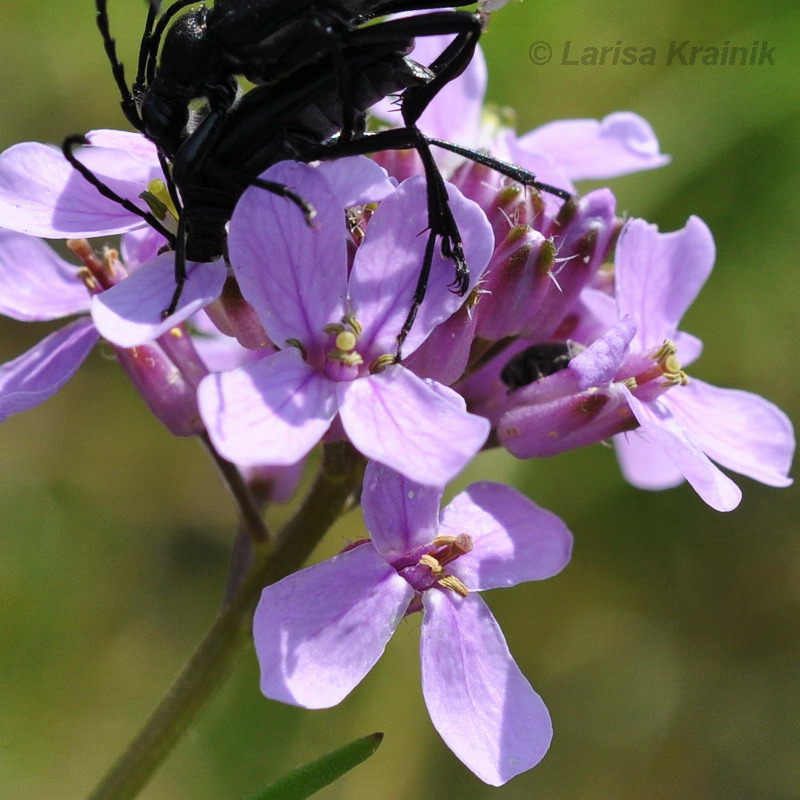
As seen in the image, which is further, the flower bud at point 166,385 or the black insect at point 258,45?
the flower bud at point 166,385

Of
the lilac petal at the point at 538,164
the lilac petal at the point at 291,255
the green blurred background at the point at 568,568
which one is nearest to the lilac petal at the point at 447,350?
the lilac petal at the point at 291,255

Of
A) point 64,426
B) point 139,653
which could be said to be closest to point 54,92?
point 64,426

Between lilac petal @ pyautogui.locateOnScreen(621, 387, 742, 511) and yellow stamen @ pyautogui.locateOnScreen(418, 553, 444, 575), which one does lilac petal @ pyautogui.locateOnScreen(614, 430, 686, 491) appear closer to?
lilac petal @ pyautogui.locateOnScreen(621, 387, 742, 511)

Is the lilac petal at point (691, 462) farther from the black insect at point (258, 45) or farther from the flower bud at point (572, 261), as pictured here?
the black insect at point (258, 45)

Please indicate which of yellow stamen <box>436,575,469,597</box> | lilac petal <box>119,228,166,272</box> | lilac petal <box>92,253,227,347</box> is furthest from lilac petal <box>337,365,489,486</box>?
lilac petal <box>119,228,166,272</box>

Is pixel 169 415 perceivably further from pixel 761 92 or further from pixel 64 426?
pixel 761 92

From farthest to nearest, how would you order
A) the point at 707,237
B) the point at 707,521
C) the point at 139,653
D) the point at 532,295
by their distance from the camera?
the point at 707,521 → the point at 139,653 → the point at 707,237 → the point at 532,295
